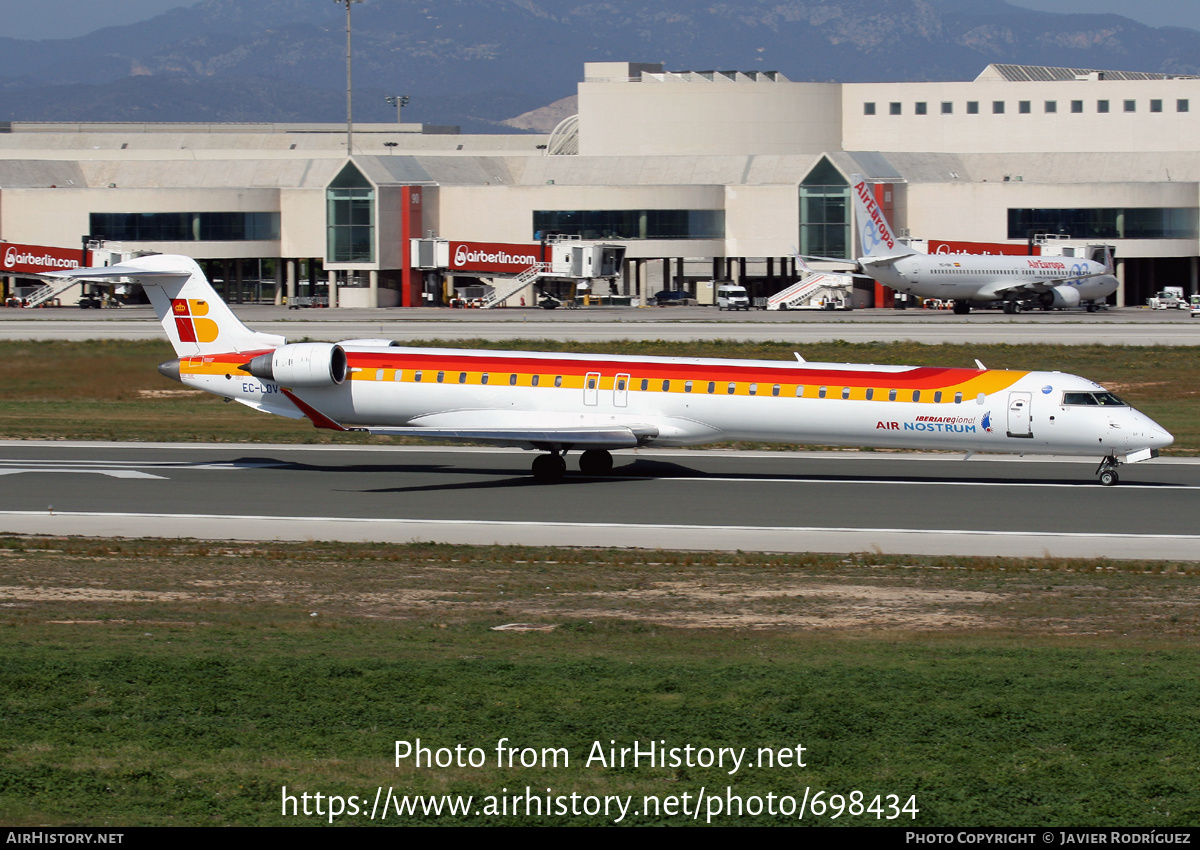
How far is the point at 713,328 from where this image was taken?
7494 cm

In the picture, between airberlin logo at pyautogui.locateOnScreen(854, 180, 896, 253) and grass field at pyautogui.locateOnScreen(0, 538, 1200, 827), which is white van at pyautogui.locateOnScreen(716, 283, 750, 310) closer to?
airberlin logo at pyautogui.locateOnScreen(854, 180, 896, 253)

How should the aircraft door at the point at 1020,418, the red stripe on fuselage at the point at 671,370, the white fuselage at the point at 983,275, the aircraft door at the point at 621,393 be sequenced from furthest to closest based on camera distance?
the white fuselage at the point at 983,275 < the aircraft door at the point at 621,393 < the red stripe on fuselage at the point at 671,370 < the aircraft door at the point at 1020,418

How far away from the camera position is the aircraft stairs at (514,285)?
109875mm

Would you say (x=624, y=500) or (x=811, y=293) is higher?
(x=811, y=293)

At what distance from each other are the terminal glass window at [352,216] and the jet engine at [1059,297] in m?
49.4

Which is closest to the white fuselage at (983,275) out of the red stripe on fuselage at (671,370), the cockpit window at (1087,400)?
the red stripe on fuselage at (671,370)

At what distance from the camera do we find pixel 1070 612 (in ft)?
65.5

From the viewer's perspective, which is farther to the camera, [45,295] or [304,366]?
[45,295]

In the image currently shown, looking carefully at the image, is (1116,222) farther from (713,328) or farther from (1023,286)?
(713,328)

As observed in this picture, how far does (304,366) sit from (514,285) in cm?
7612

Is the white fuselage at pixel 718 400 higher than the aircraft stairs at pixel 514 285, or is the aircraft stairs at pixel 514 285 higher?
the aircraft stairs at pixel 514 285

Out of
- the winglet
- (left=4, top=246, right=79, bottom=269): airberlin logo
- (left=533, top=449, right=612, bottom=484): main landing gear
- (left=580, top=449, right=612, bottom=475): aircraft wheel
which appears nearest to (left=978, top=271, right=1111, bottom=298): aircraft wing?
(left=580, top=449, right=612, bottom=475): aircraft wheel

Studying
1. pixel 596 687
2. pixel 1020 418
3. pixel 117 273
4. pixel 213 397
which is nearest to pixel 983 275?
pixel 213 397

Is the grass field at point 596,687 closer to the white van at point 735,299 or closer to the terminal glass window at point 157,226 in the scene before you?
the white van at point 735,299
